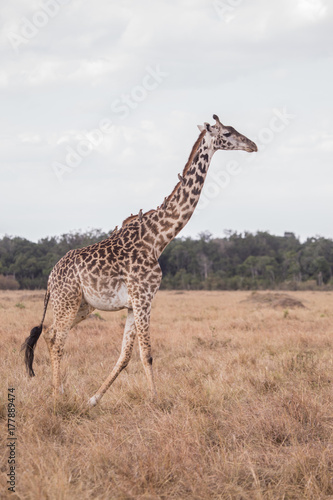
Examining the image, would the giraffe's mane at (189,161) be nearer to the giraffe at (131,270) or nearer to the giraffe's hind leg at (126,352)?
the giraffe at (131,270)

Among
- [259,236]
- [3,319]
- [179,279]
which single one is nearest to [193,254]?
[179,279]

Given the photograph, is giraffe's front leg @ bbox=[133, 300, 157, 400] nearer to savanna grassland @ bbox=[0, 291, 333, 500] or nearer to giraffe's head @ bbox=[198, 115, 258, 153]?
savanna grassland @ bbox=[0, 291, 333, 500]

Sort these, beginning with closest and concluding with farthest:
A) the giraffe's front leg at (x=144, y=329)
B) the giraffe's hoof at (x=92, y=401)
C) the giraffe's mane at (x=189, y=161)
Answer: the giraffe's hoof at (x=92, y=401) < the giraffe's front leg at (x=144, y=329) < the giraffe's mane at (x=189, y=161)

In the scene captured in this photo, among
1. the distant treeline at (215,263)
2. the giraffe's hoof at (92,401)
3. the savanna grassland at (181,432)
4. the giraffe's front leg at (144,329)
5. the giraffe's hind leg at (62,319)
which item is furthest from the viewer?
the distant treeline at (215,263)

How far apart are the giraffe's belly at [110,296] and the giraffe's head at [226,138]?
1887mm

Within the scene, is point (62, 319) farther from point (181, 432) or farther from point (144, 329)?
point (181, 432)

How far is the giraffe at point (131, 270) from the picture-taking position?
489 centimetres

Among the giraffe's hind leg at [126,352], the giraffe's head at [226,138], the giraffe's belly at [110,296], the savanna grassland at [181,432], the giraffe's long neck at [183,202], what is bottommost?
the savanna grassland at [181,432]

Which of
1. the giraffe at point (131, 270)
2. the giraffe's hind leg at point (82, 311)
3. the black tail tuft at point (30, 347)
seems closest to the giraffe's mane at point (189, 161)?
the giraffe at point (131, 270)

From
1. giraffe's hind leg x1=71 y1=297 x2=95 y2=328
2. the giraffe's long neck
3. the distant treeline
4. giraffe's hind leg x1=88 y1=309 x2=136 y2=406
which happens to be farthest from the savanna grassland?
the distant treeline

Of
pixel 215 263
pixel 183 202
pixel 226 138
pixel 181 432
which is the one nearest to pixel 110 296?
pixel 183 202

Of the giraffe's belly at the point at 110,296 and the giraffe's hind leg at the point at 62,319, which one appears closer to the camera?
the giraffe's belly at the point at 110,296

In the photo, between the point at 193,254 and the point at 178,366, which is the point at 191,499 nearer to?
the point at 178,366

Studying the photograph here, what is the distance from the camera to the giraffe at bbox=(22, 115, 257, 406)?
4.89 m
